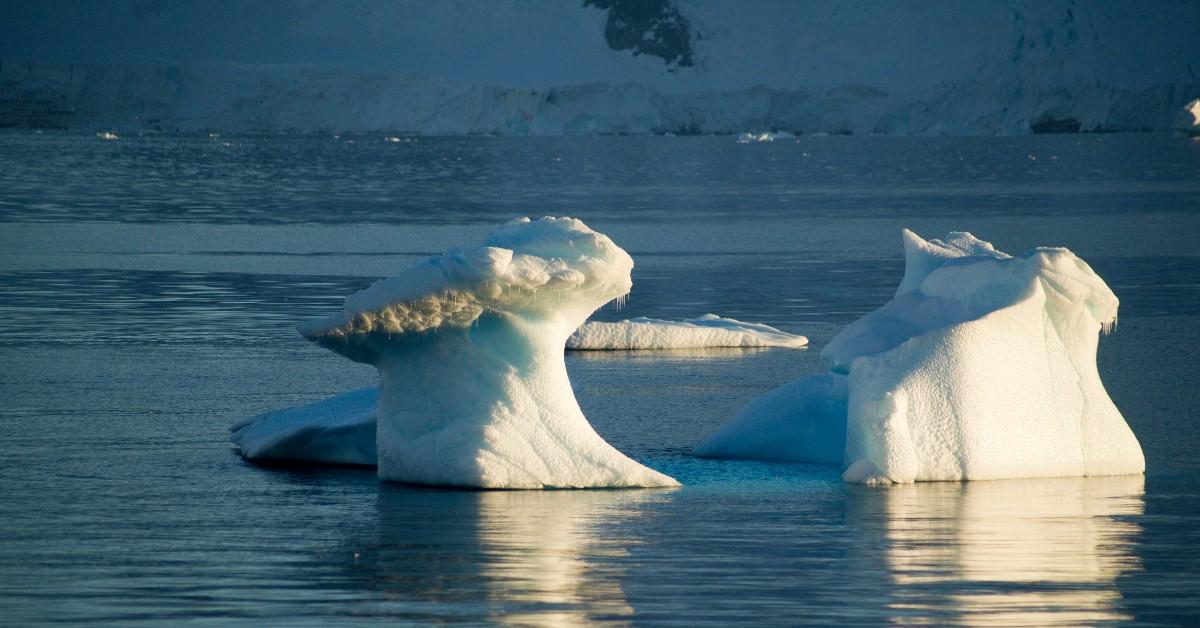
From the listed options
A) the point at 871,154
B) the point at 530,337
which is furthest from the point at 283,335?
the point at 871,154

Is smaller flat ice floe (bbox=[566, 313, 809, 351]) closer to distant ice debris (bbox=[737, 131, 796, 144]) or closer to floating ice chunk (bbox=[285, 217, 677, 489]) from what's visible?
floating ice chunk (bbox=[285, 217, 677, 489])

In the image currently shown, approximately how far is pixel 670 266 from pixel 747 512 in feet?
72.6

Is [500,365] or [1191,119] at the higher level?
[1191,119]

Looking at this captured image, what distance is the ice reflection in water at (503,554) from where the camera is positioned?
8367mm

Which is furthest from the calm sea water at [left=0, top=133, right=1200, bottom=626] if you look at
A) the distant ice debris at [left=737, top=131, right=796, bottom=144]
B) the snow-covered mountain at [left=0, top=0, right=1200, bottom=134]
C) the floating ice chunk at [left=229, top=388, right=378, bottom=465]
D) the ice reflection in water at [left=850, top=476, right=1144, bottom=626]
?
the snow-covered mountain at [left=0, top=0, right=1200, bottom=134]

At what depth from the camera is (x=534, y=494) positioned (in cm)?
1148

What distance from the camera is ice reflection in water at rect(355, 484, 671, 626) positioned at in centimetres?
837

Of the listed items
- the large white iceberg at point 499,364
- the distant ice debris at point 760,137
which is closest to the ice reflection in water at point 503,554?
the large white iceberg at point 499,364

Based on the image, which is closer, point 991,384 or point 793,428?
point 991,384

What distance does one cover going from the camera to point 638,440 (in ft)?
45.8

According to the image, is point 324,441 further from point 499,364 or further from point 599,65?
point 599,65

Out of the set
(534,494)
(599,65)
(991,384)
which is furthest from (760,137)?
(534,494)

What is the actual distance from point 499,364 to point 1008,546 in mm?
3322

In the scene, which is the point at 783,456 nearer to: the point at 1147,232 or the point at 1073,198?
the point at 1147,232
